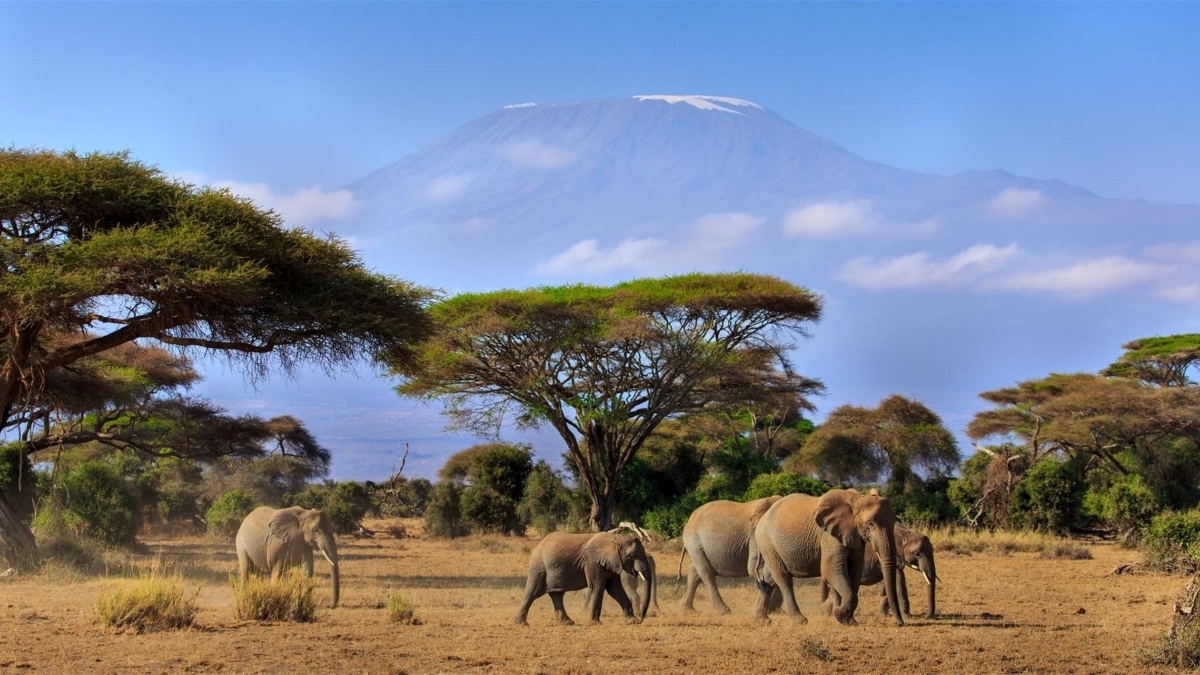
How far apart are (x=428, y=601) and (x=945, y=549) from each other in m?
14.3

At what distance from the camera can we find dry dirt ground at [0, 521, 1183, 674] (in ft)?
34.4

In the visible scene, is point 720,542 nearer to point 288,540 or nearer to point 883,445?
point 288,540

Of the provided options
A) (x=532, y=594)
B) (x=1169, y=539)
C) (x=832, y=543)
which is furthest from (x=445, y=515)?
(x=832, y=543)

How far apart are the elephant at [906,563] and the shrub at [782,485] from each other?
38.8 feet

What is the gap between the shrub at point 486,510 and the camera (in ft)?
113

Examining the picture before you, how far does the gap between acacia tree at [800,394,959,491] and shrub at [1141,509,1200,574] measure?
9.71 m

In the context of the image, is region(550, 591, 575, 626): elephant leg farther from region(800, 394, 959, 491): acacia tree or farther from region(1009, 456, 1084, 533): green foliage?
region(800, 394, 959, 491): acacia tree

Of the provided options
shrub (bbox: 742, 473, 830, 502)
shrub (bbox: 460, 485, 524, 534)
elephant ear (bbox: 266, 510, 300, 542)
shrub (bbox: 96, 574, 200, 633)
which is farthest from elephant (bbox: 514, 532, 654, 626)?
shrub (bbox: 460, 485, 524, 534)

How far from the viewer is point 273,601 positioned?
42.6 feet

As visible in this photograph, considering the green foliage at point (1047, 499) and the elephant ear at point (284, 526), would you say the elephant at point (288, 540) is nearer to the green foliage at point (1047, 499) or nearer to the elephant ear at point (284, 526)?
the elephant ear at point (284, 526)

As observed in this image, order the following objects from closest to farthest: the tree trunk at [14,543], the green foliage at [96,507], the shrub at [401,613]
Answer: the shrub at [401,613] < the tree trunk at [14,543] < the green foliage at [96,507]

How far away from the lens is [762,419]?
48.1 meters

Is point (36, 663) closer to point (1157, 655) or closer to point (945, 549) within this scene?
point (1157, 655)

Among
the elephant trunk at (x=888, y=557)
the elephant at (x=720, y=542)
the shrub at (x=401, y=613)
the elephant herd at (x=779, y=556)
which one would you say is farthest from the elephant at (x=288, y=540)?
the elephant trunk at (x=888, y=557)
